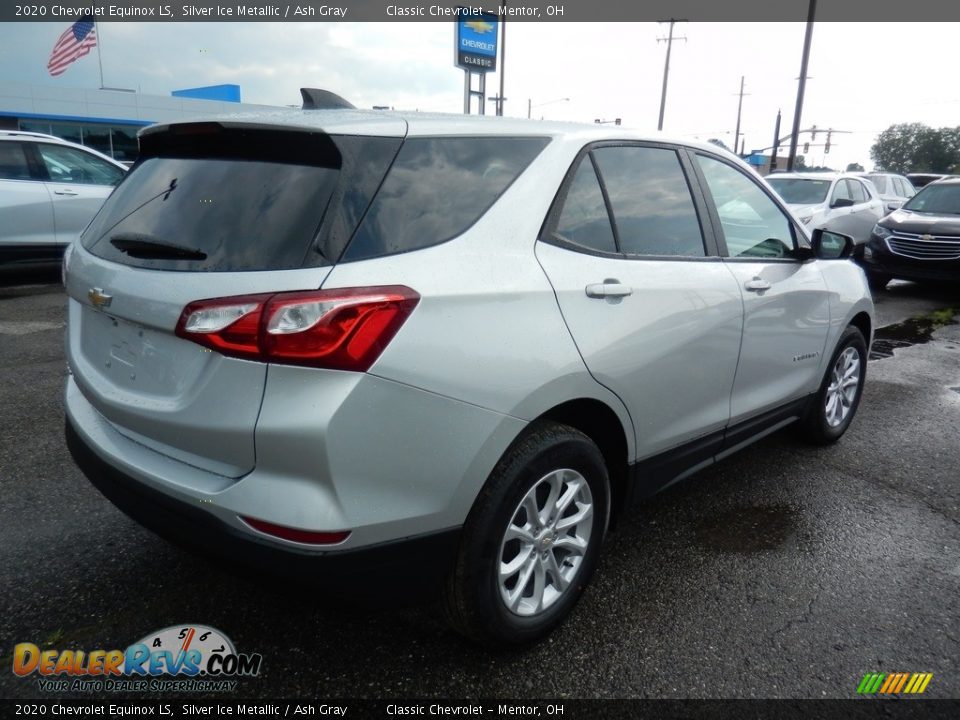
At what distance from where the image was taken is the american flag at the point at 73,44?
32.0 metres

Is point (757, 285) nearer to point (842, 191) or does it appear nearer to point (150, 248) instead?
point (150, 248)

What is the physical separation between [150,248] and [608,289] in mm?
1427

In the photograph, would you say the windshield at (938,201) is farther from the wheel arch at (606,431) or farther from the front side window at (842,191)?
the wheel arch at (606,431)

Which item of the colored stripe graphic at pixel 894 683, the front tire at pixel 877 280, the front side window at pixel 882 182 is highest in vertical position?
the front side window at pixel 882 182

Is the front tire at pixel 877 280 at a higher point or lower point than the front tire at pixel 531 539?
lower

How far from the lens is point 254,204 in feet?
6.57

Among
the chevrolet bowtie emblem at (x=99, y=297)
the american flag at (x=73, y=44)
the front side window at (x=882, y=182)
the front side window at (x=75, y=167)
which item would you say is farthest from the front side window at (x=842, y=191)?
the american flag at (x=73, y=44)

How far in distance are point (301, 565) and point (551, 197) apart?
53.6 inches

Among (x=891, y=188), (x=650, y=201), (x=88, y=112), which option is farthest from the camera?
(x=88, y=112)

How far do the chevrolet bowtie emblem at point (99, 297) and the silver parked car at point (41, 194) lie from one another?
674 cm

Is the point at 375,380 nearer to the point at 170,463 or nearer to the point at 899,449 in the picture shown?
the point at 170,463

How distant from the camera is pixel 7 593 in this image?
257 centimetres

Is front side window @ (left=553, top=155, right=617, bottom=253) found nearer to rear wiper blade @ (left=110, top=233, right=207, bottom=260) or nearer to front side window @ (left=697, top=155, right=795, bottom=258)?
front side window @ (left=697, top=155, right=795, bottom=258)

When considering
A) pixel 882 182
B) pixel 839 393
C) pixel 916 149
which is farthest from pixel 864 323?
pixel 916 149
